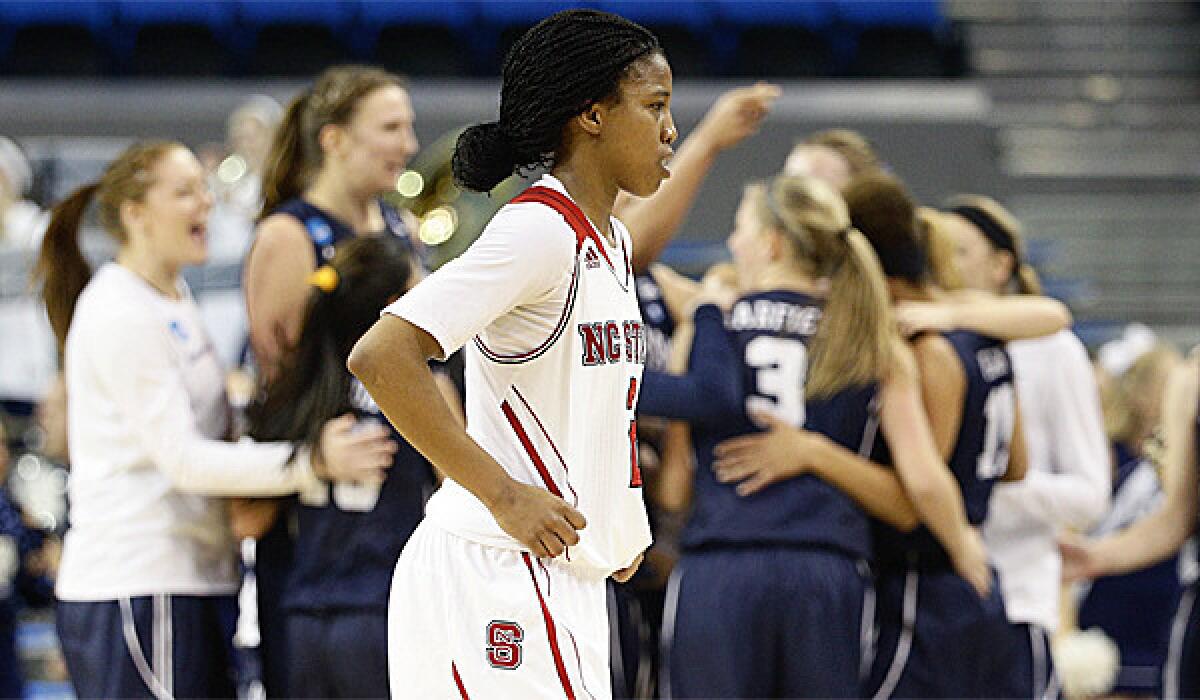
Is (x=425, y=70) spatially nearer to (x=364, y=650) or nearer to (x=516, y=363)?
(x=364, y=650)

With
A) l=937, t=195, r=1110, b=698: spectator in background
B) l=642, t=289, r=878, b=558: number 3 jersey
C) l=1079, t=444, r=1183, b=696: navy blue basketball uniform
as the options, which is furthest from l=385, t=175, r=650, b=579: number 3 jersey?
l=1079, t=444, r=1183, b=696: navy blue basketball uniform

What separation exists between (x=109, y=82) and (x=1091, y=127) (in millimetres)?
8503

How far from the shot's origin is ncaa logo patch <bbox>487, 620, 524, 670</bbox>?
255 cm

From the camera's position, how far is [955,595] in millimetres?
4387

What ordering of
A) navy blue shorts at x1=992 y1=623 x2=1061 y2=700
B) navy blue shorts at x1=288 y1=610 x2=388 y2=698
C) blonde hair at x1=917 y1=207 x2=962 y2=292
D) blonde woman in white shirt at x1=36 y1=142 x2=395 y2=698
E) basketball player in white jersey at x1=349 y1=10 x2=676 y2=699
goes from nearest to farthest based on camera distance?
basketball player in white jersey at x1=349 y1=10 x2=676 y2=699, navy blue shorts at x1=288 y1=610 x2=388 y2=698, blonde woman in white shirt at x1=36 y1=142 x2=395 y2=698, navy blue shorts at x1=992 y1=623 x2=1061 y2=700, blonde hair at x1=917 y1=207 x2=962 y2=292

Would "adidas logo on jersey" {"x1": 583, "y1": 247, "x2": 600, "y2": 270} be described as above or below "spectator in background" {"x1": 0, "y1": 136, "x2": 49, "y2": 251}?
above

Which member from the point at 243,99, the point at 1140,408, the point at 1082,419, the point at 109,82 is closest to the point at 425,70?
the point at 243,99

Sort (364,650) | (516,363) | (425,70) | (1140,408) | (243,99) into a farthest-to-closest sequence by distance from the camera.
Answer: (425,70)
(243,99)
(1140,408)
(364,650)
(516,363)

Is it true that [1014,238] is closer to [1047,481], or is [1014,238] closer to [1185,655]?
[1047,481]

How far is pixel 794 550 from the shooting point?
4152 millimetres

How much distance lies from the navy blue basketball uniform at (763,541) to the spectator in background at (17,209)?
461cm

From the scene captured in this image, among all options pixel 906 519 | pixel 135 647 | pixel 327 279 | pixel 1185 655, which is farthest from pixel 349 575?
pixel 1185 655

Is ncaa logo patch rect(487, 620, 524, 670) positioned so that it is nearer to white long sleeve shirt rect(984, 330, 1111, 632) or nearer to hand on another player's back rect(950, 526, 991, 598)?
hand on another player's back rect(950, 526, 991, 598)

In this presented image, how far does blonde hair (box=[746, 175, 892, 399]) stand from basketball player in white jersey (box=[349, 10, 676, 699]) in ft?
5.11
